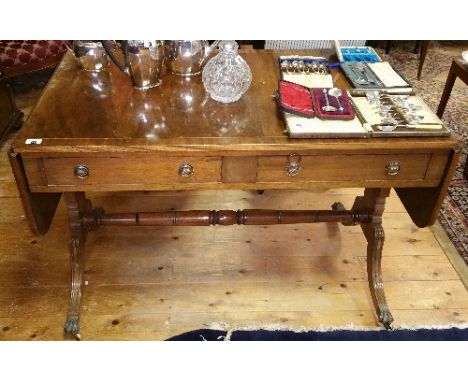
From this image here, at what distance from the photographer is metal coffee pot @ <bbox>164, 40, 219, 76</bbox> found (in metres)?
1.77

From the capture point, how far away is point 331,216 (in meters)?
2.04

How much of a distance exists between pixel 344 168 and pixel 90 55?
1.07m

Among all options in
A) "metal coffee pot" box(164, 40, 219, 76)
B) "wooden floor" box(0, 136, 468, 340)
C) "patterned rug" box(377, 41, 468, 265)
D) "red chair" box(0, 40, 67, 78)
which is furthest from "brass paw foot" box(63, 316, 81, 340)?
"red chair" box(0, 40, 67, 78)

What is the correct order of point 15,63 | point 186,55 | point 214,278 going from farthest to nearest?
1. point 15,63
2. point 214,278
3. point 186,55

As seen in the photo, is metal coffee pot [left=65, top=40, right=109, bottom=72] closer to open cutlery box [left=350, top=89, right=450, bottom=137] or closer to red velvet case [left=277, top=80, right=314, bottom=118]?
red velvet case [left=277, top=80, right=314, bottom=118]

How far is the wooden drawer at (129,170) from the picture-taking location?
1.49 metres

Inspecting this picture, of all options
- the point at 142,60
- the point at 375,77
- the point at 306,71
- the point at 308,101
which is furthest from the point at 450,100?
the point at 142,60

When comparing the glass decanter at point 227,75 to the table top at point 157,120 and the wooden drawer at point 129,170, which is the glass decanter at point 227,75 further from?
the wooden drawer at point 129,170

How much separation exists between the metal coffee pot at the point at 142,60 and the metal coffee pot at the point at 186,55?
0.08 metres

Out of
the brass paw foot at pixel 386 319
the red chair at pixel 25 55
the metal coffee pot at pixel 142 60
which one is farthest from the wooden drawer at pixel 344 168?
the red chair at pixel 25 55

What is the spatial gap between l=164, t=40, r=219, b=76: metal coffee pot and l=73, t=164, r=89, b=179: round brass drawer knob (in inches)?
22.7

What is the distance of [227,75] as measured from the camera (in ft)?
5.37

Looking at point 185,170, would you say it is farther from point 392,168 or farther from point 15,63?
point 15,63

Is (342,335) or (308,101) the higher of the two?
(308,101)
